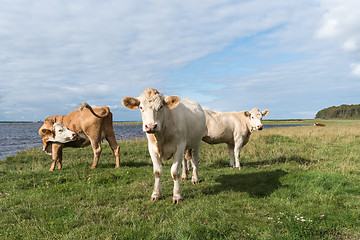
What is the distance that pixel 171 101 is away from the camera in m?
5.04

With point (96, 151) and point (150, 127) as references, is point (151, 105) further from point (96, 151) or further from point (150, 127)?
point (96, 151)

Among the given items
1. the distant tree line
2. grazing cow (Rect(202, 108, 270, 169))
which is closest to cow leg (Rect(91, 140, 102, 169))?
grazing cow (Rect(202, 108, 270, 169))

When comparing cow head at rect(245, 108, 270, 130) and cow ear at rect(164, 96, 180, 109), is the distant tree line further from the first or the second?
cow ear at rect(164, 96, 180, 109)

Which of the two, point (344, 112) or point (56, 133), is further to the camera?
point (344, 112)

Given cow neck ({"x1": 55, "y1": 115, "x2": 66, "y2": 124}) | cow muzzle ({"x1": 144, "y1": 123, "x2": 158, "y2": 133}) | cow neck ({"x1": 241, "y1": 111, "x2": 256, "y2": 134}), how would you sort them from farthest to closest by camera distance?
cow neck ({"x1": 241, "y1": 111, "x2": 256, "y2": 134}), cow neck ({"x1": 55, "y1": 115, "x2": 66, "y2": 124}), cow muzzle ({"x1": 144, "y1": 123, "x2": 158, "y2": 133})

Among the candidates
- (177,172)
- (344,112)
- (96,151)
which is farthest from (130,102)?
(344,112)

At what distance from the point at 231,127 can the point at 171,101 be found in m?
5.45

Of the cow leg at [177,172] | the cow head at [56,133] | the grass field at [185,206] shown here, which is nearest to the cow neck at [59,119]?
the cow head at [56,133]

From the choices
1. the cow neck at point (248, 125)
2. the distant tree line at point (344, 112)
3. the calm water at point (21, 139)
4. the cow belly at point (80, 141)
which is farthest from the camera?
the distant tree line at point (344, 112)

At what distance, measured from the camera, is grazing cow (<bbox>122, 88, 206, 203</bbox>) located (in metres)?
4.69

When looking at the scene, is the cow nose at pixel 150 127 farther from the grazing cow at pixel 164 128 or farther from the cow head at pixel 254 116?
the cow head at pixel 254 116

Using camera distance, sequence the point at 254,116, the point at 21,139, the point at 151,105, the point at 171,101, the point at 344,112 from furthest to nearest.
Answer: the point at 344,112 → the point at 21,139 → the point at 254,116 → the point at 171,101 → the point at 151,105

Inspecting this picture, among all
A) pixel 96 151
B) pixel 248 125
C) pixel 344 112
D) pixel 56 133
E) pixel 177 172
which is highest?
pixel 344 112

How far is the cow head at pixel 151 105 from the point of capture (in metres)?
4.50
